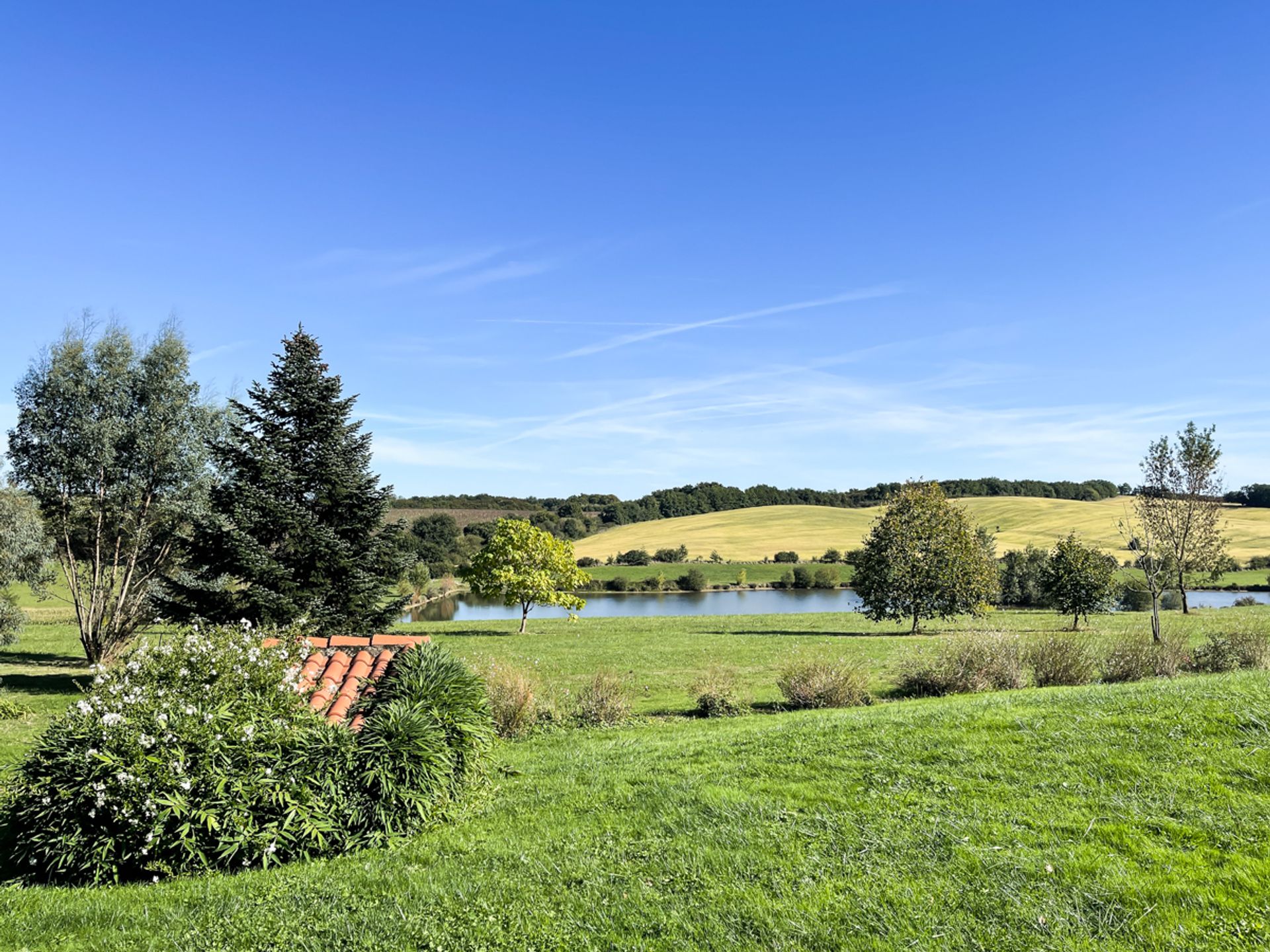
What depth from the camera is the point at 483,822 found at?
21.5 feet

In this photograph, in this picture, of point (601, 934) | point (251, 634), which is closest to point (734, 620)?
point (251, 634)

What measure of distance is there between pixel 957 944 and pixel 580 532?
101660 millimetres

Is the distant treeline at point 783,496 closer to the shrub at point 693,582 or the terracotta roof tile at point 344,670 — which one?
the shrub at point 693,582

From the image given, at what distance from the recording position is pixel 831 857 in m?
5.13

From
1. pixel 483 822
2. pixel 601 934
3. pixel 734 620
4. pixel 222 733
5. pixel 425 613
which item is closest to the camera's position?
pixel 601 934

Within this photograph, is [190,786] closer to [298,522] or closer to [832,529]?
[298,522]

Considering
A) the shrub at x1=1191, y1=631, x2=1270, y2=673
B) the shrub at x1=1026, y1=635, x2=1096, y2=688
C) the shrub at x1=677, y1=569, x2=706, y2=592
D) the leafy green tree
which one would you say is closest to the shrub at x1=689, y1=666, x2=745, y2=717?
the shrub at x1=1026, y1=635, x2=1096, y2=688

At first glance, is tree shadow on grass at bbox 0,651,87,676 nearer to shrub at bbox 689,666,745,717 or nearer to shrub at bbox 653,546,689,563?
shrub at bbox 689,666,745,717

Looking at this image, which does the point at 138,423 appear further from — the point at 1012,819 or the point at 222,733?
the point at 1012,819

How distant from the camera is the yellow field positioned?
74.6 m

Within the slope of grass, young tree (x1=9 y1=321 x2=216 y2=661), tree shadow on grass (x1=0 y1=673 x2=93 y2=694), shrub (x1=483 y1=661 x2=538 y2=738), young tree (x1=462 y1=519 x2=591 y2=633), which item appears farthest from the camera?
young tree (x1=462 y1=519 x2=591 y2=633)

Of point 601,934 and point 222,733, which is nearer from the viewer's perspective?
point 601,934

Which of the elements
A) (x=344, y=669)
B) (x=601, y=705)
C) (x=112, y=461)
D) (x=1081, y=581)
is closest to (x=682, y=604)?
(x=1081, y=581)

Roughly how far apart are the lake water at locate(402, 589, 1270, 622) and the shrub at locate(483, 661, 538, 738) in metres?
29.2
